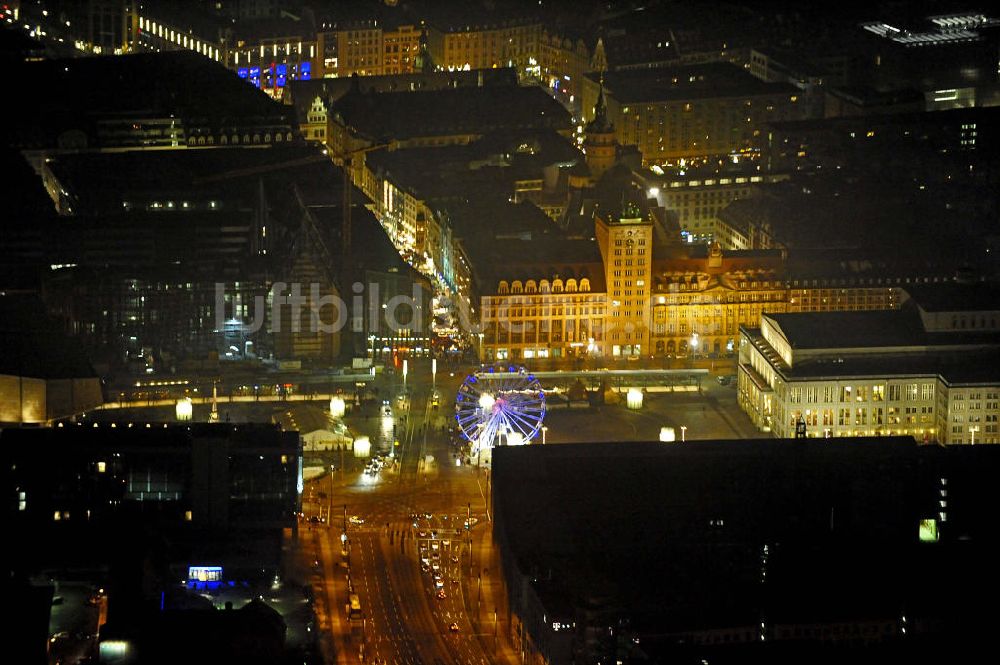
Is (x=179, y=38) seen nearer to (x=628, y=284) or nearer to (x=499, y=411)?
(x=628, y=284)

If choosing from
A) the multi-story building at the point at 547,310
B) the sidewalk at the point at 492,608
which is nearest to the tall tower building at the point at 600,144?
the multi-story building at the point at 547,310

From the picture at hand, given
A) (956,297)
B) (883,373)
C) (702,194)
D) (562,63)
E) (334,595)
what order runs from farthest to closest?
(562,63) < (702,194) < (956,297) < (883,373) < (334,595)

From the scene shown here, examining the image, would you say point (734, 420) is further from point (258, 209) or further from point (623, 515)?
point (258, 209)

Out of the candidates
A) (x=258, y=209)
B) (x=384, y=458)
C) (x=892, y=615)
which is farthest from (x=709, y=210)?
(x=892, y=615)

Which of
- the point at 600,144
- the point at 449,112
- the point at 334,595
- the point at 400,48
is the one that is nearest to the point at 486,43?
the point at 400,48

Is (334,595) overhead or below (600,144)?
below

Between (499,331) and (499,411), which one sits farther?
(499,331)

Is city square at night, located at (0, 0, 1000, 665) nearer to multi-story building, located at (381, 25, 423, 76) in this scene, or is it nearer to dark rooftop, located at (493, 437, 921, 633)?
dark rooftop, located at (493, 437, 921, 633)

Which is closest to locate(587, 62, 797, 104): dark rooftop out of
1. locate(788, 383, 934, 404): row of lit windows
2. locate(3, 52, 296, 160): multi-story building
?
locate(3, 52, 296, 160): multi-story building
